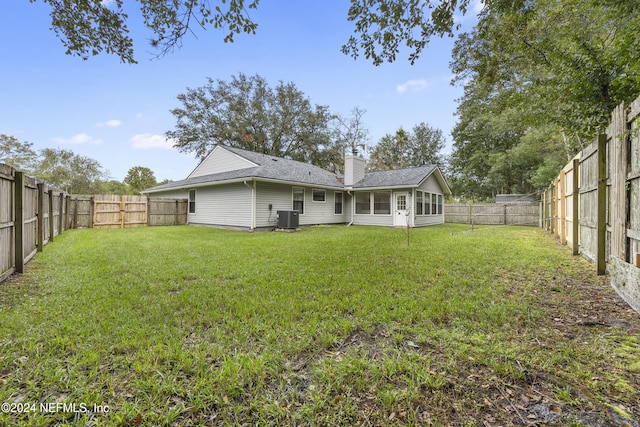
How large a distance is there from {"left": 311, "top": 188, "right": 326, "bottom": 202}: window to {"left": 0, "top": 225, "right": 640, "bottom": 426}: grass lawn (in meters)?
10.3

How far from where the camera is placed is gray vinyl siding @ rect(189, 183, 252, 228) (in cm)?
1240

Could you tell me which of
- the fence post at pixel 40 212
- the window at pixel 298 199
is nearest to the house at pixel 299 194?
the window at pixel 298 199

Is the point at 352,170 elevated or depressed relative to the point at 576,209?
elevated

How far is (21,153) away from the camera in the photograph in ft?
80.9

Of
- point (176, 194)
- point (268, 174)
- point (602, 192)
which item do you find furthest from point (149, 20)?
point (176, 194)

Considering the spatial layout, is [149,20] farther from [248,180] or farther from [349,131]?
[349,131]

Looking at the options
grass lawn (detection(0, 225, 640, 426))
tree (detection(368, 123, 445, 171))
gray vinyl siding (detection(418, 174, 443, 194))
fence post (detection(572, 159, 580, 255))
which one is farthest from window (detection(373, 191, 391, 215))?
tree (detection(368, 123, 445, 171))

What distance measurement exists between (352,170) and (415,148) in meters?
22.3

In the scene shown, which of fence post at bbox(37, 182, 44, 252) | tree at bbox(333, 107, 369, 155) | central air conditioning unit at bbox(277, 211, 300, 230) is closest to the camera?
fence post at bbox(37, 182, 44, 252)

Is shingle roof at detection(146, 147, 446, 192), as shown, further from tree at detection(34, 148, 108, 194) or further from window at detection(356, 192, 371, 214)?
tree at detection(34, 148, 108, 194)

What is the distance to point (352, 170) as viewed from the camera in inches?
639

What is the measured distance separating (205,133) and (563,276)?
91.6 ft

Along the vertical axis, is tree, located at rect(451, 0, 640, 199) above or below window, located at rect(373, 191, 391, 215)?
above

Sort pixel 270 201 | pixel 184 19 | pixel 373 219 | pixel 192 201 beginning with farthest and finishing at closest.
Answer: pixel 192 201, pixel 373 219, pixel 270 201, pixel 184 19
